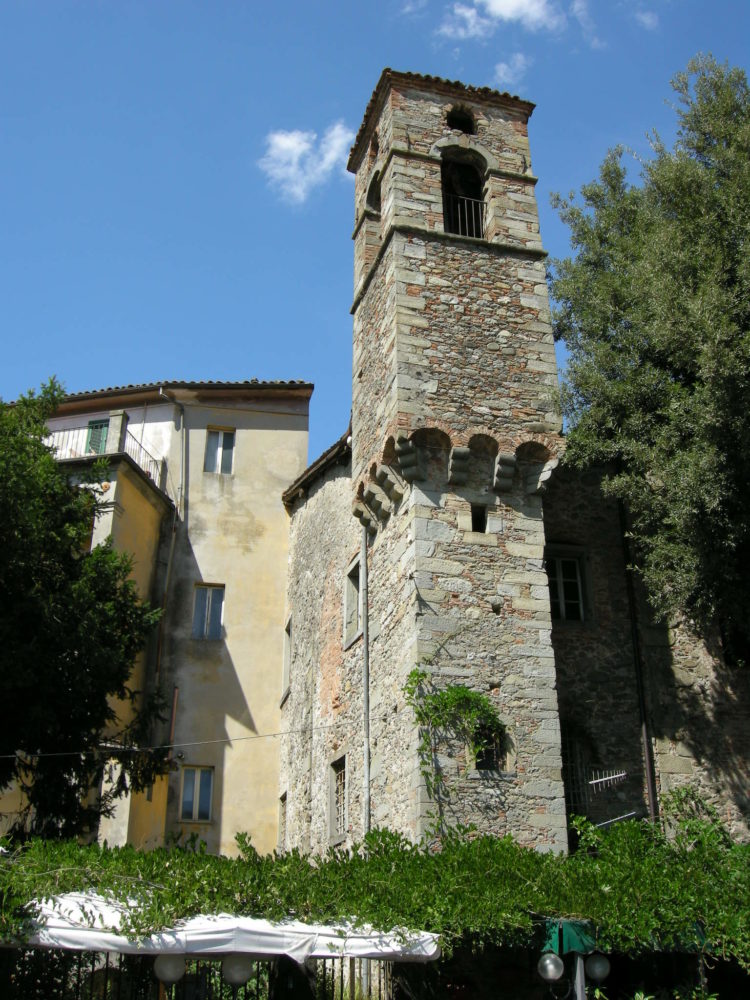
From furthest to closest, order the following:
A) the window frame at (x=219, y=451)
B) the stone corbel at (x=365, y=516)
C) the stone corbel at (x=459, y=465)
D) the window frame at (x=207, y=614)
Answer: the window frame at (x=219, y=451) < the window frame at (x=207, y=614) < the stone corbel at (x=365, y=516) < the stone corbel at (x=459, y=465)

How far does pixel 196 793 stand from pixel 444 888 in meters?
9.78

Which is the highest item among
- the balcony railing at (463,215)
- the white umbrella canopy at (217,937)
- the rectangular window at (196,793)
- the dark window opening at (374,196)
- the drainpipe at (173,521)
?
the dark window opening at (374,196)

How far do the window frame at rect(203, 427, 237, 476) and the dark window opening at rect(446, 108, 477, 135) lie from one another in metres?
7.71

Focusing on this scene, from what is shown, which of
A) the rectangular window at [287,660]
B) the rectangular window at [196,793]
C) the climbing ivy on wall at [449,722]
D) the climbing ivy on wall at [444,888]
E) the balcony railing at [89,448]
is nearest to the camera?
the climbing ivy on wall at [444,888]

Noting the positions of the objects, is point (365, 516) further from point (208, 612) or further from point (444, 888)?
point (444, 888)

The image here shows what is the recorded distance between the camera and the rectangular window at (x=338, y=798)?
49.8ft

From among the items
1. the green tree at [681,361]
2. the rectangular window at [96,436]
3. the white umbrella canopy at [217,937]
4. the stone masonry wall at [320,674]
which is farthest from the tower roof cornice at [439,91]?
the white umbrella canopy at [217,937]

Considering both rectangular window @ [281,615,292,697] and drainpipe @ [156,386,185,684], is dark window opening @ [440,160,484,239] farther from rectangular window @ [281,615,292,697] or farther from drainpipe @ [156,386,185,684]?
rectangular window @ [281,615,292,697]

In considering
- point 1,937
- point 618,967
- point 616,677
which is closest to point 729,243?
point 616,677

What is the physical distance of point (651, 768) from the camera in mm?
13734

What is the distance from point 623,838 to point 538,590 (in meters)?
3.36

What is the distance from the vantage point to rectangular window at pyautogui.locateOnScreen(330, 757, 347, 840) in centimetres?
1519

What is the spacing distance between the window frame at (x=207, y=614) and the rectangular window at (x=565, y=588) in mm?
7195

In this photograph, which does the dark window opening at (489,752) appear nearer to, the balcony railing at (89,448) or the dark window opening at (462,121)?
the dark window opening at (462,121)
